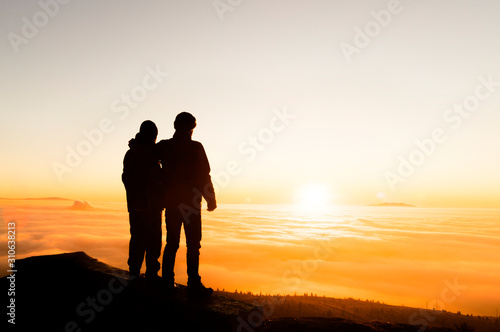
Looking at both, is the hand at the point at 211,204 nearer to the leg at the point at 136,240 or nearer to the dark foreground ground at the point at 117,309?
the dark foreground ground at the point at 117,309

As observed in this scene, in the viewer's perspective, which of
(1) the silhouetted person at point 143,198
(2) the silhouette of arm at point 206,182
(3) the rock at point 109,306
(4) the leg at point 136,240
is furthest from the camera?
(4) the leg at point 136,240

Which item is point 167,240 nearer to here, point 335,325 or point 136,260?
point 136,260

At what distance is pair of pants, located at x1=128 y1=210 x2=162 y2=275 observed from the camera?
5.18 m

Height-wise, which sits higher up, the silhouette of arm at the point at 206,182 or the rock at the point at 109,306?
the silhouette of arm at the point at 206,182

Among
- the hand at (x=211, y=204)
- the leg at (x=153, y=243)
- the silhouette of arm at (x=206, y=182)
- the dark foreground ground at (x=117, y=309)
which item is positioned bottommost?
the dark foreground ground at (x=117, y=309)

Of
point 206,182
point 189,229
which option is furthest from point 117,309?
point 206,182

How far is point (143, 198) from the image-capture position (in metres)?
5.28

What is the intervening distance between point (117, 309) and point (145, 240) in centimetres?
139

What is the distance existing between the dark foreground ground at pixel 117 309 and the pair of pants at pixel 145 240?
0.47 m

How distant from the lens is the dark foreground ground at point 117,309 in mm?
3781

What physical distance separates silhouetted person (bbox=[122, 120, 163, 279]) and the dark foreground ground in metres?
0.56

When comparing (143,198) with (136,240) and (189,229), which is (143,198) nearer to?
(136,240)

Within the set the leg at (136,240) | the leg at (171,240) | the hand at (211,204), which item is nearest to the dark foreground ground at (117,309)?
the leg at (171,240)

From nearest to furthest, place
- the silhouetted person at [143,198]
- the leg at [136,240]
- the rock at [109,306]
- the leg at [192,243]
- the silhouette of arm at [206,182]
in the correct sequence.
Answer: the rock at [109,306], the leg at [192,243], the silhouette of arm at [206,182], the silhouetted person at [143,198], the leg at [136,240]
